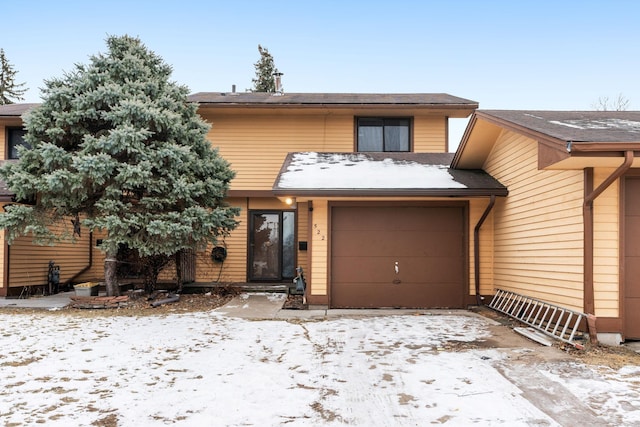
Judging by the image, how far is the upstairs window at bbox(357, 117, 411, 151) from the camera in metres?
13.0

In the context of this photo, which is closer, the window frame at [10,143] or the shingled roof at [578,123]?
the shingled roof at [578,123]

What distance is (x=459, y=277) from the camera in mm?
9359

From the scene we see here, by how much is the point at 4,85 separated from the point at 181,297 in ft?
102

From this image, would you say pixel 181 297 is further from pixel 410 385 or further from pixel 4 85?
pixel 4 85

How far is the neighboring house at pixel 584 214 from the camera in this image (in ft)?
18.8

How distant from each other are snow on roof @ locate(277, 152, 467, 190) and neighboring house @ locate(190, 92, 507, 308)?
40 millimetres

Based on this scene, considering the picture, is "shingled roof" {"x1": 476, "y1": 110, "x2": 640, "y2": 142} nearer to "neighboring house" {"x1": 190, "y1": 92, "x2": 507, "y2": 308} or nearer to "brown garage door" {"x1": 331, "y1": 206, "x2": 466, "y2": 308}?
"neighboring house" {"x1": 190, "y1": 92, "x2": 507, "y2": 308}

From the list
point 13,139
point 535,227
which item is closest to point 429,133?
point 535,227

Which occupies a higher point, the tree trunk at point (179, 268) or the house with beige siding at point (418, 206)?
the house with beige siding at point (418, 206)

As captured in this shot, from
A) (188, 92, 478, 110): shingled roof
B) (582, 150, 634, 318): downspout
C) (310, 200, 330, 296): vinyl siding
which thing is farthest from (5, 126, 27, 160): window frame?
(582, 150, 634, 318): downspout

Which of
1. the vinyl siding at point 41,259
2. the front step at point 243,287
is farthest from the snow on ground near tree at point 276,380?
the vinyl siding at point 41,259

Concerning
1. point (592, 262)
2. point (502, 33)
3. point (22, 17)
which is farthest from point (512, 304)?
point (22, 17)

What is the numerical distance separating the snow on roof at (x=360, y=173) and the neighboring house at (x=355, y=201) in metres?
0.04

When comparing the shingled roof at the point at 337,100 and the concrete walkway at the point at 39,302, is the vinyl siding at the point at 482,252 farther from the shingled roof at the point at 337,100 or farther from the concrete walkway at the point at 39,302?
the concrete walkway at the point at 39,302
